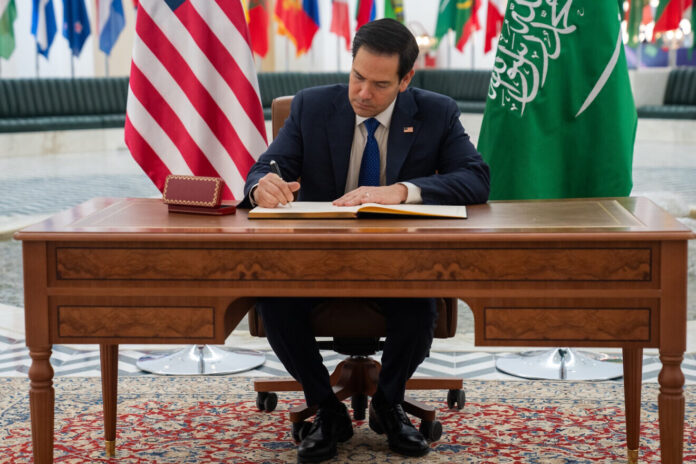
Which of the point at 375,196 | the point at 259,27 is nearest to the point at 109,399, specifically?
the point at 375,196

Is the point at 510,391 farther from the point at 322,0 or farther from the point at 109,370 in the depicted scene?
the point at 322,0

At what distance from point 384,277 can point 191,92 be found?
193 cm

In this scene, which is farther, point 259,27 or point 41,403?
point 259,27

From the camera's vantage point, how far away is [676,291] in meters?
2.16

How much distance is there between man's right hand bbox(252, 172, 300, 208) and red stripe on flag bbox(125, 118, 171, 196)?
1.35 meters

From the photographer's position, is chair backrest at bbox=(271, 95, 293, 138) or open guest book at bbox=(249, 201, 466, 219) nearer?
open guest book at bbox=(249, 201, 466, 219)

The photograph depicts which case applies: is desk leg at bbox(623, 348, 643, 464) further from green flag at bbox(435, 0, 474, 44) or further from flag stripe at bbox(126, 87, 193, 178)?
green flag at bbox(435, 0, 474, 44)

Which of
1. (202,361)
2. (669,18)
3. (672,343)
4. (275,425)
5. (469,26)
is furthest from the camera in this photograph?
(469,26)

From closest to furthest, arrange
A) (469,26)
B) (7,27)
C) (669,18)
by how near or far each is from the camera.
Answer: (7,27), (669,18), (469,26)

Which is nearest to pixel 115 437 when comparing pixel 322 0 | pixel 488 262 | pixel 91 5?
pixel 488 262

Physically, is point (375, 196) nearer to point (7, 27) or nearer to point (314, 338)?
point (314, 338)

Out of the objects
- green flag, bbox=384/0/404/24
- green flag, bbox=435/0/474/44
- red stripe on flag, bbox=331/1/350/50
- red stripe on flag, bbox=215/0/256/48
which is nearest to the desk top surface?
red stripe on flag, bbox=215/0/256/48

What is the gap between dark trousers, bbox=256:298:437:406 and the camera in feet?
8.79

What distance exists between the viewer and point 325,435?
9.07ft
